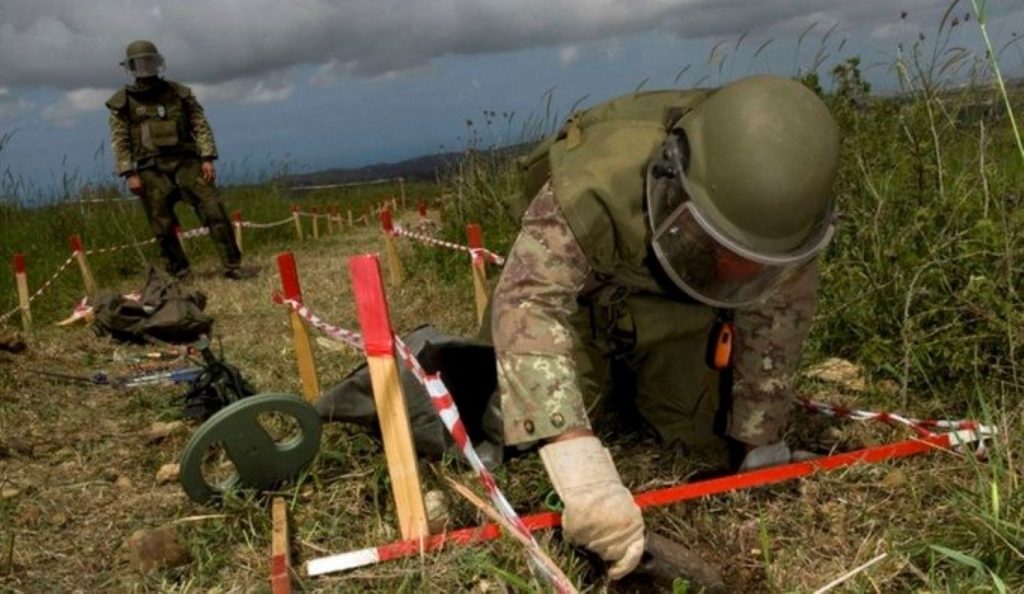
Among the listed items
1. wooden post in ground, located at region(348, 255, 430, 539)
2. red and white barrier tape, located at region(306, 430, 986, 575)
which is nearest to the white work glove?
red and white barrier tape, located at region(306, 430, 986, 575)

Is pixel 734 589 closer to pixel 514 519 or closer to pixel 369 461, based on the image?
pixel 514 519

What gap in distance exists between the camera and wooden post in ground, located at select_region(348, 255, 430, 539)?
203 cm

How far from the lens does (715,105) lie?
201cm

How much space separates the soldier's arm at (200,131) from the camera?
7.98m

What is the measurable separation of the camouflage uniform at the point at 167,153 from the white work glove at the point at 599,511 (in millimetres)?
6869

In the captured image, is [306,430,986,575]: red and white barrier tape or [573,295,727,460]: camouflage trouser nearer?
[306,430,986,575]: red and white barrier tape

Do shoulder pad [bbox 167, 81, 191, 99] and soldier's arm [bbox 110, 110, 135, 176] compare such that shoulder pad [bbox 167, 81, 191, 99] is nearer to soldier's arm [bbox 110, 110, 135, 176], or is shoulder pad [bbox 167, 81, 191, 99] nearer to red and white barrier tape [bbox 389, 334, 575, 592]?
soldier's arm [bbox 110, 110, 135, 176]

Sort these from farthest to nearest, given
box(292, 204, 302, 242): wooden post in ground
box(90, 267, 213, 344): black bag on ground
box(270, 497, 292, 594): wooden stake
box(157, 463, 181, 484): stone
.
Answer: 1. box(292, 204, 302, 242): wooden post in ground
2. box(90, 267, 213, 344): black bag on ground
3. box(157, 463, 181, 484): stone
4. box(270, 497, 292, 594): wooden stake

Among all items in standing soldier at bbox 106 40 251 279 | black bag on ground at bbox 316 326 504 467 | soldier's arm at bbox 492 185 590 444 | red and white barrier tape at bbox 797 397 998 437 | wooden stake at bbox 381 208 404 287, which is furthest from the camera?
standing soldier at bbox 106 40 251 279

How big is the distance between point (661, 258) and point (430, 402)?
38.3 inches

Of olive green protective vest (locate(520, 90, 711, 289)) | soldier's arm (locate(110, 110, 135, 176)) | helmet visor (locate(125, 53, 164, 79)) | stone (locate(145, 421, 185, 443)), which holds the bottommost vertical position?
stone (locate(145, 421, 185, 443))

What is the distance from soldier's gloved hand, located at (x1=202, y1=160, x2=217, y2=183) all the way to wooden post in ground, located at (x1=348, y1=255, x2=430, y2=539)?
6535 millimetres

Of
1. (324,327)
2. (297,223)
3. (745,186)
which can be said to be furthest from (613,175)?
(297,223)

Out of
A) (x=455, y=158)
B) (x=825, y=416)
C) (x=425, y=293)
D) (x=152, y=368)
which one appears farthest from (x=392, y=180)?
(x=825, y=416)
